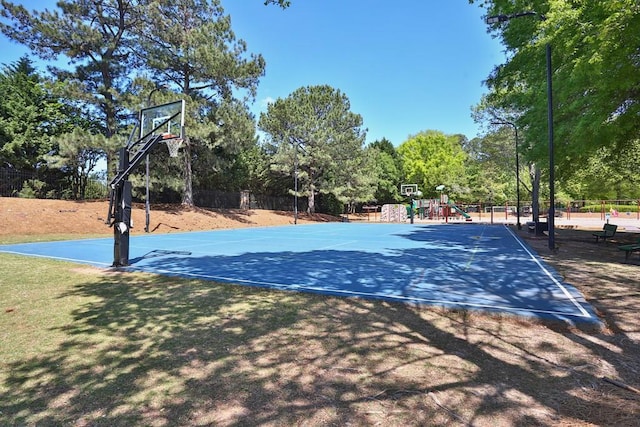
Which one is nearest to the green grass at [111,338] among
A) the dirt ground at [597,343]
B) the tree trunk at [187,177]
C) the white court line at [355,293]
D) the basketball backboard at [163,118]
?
the white court line at [355,293]

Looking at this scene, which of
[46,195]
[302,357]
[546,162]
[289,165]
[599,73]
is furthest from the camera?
[289,165]

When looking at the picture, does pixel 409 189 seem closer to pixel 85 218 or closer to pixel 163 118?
pixel 85 218

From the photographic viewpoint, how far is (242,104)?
2717 centimetres

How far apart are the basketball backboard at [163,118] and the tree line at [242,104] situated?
6040mm

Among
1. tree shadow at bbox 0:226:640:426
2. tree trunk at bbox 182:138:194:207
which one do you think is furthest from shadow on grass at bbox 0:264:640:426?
tree trunk at bbox 182:138:194:207

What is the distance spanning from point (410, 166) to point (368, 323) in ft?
159

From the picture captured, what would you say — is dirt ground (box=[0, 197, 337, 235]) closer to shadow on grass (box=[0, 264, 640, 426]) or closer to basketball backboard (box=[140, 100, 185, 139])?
basketball backboard (box=[140, 100, 185, 139])

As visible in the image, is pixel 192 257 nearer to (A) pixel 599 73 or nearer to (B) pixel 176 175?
(A) pixel 599 73

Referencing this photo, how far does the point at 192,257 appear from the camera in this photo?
34.2 feet

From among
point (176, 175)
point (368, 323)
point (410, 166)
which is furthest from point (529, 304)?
point (410, 166)

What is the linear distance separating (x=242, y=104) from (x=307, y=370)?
2627 cm

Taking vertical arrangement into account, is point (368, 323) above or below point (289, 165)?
below

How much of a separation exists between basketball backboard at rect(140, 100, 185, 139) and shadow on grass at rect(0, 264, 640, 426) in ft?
24.0

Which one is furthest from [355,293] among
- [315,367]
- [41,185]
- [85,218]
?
[41,185]
